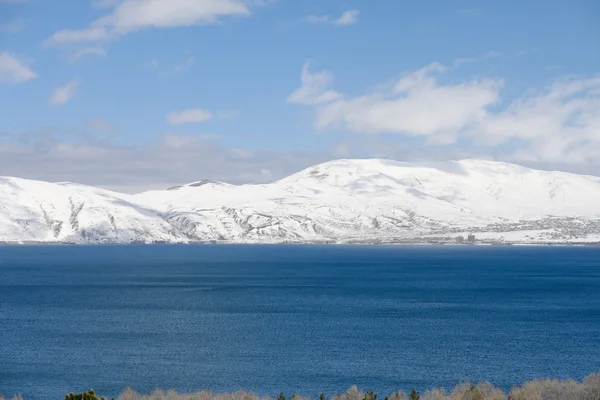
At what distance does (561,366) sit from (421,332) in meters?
22.8

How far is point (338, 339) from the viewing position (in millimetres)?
92125

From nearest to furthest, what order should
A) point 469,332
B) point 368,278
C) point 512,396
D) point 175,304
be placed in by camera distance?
point 512,396
point 469,332
point 175,304
point 368,278

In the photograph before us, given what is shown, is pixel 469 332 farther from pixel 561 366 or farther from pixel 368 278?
pixel 368 278

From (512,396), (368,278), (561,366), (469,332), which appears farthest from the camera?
(368,278)

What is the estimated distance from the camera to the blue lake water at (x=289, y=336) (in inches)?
2813

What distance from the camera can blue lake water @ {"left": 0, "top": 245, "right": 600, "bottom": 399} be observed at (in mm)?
71438

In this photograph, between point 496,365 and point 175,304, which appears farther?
point 175,304

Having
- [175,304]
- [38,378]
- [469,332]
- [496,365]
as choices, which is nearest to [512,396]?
[496,365]

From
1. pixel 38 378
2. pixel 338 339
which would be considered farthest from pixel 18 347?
pixel 338 339

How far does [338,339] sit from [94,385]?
32.1 metres

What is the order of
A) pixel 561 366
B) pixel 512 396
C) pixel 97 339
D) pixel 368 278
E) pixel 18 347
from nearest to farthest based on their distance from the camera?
pixel 512 396, pixel 561 366, pixel 18 347, pixel 97 339, pixel 368 278

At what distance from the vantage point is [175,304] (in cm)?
13038

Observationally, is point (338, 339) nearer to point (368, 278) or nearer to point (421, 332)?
point (421, 332)

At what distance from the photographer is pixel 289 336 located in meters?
94.4
